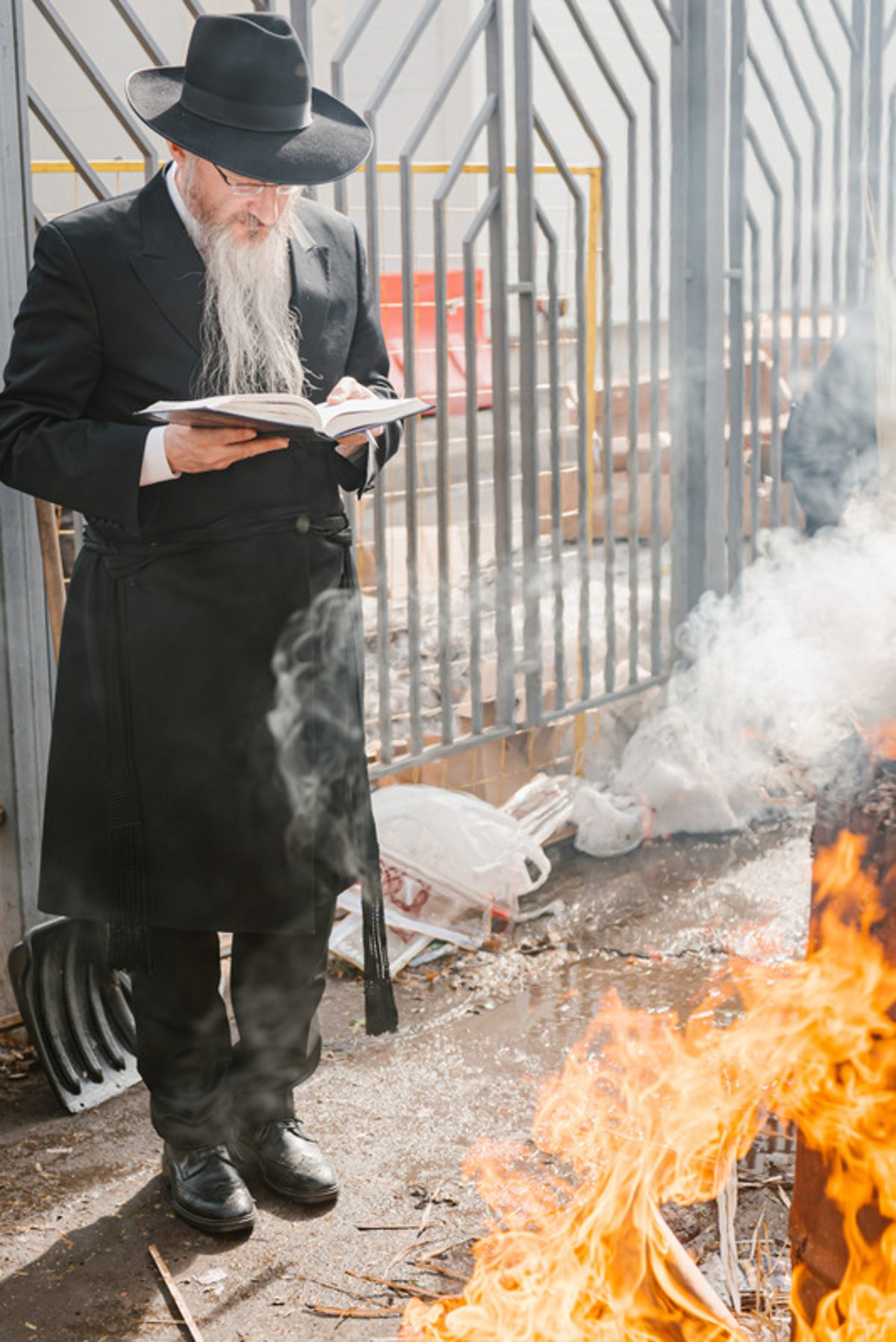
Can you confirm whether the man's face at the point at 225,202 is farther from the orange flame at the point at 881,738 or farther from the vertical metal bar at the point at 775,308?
the vertical metal bar at the point at 775,308

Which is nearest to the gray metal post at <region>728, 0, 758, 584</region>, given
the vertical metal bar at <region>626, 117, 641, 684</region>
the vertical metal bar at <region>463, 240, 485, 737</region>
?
the vertical metal bar at <region>626, 117, 641, 684</region>

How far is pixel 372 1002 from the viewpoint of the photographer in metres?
3.56

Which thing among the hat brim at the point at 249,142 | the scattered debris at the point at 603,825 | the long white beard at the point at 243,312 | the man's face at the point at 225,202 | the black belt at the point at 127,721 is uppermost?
the hat brim at the point at 249,142

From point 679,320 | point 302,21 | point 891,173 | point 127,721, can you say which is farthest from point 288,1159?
point 891,173

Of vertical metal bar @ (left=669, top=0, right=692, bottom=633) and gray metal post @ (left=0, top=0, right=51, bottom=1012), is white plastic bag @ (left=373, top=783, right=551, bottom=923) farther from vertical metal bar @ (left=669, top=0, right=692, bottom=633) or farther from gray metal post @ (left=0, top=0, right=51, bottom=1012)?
vertical metal bar @ (left=669, top=0, right=692, bottom=633)

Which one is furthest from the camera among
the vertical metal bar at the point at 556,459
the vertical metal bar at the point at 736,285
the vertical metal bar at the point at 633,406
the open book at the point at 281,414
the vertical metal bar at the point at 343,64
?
the vertical metal bar at the point at 736,285

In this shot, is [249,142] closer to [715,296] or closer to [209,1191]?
[209,1191]

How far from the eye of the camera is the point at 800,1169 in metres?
2.45

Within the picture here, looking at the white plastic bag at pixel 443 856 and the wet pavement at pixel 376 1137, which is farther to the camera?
the white plastic bag at pixel 443 856

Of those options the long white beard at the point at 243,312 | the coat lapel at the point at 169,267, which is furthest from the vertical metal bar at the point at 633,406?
→ the coat lapel at the point at 169,267

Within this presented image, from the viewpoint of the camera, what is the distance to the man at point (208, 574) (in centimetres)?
302

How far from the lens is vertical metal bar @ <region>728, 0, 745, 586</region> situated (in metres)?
6.32

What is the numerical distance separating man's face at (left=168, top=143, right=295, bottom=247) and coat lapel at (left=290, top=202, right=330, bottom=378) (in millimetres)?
185

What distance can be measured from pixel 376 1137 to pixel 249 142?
2.39 metres
